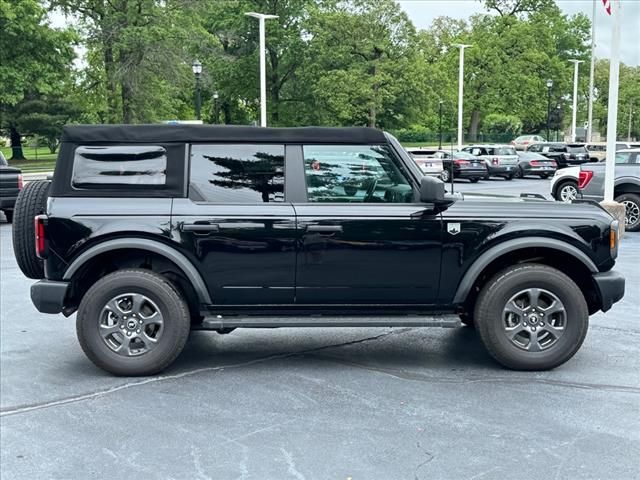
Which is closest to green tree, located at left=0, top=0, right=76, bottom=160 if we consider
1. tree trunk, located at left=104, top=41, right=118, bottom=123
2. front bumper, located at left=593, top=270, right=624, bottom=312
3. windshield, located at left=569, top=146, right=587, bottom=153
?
tree trunk, located at left=104, top=41, right=118, bottom=123

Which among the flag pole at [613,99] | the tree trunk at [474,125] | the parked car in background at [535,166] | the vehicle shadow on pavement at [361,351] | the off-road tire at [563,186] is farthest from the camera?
the tree trunk at [474,125]

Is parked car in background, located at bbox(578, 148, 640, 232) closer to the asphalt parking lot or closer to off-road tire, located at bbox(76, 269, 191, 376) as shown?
the asphalt parking lot

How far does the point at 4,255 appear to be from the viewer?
38.9ft

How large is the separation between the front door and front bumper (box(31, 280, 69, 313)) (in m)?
1.71

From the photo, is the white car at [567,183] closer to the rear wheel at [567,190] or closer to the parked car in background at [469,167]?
the rear wheel at [567,190]

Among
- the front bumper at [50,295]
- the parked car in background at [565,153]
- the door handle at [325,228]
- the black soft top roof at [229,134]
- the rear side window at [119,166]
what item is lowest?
the front bumper at [50,295]

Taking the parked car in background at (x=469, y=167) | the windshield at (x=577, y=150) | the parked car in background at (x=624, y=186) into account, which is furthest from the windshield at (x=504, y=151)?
the parked car in background at (x=624, y=186)

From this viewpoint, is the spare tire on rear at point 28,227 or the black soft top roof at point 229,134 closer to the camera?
the black soft top roof at point 229,134

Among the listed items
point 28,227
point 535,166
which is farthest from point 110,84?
point 28,227

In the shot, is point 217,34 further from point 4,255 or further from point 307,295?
point 307,295

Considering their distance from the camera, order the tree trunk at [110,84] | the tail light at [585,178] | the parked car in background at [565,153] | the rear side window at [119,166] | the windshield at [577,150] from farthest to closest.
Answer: the tree trunk at [110,84] < the windshield at [577,150] < the parked car in background at [565,153] < the tail light at [585,178] < the rear side window at [119,166]

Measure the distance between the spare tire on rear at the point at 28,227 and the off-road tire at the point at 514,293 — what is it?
11.2 ft

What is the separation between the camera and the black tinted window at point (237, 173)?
554cm

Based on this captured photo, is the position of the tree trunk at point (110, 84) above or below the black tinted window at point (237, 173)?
above
